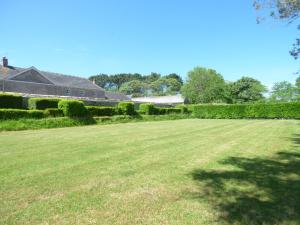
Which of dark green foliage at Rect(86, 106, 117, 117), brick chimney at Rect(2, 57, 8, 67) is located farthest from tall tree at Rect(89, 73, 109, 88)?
dark green foliage at Rect(86, 106, 117, 117)

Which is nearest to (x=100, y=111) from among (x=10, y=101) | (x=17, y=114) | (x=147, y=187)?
(x=10, y=101)

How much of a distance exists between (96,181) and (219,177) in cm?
241

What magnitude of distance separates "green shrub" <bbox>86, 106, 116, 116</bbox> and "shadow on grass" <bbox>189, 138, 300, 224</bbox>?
56.2 feet

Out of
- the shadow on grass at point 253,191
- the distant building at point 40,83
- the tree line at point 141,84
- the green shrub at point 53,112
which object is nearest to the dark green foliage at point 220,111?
the distant building at point 40,83

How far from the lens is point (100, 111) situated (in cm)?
2258

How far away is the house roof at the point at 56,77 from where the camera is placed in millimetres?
31741

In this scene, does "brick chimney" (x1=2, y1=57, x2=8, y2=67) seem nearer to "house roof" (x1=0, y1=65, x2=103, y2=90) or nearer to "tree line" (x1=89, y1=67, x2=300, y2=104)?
"house roof" (x1=0, y1=65, x2=103, y2=90)

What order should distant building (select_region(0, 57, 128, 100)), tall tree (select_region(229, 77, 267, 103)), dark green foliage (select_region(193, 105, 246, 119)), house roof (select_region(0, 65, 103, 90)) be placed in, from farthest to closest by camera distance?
tall tree (select_region(229, 77, 267, 103)) < dark green foliage (select_region(193, 105, 246, 119)) < house roof (select_region(0, 65, 103, 90)) < distant building (select_region(0, 57, 128, 100))

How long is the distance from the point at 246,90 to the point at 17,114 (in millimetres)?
52885

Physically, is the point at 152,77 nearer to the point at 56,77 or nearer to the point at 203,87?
the point at 203,87

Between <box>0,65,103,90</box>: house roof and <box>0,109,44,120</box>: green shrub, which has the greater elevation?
<box>0,65,103,90</box>: house roof

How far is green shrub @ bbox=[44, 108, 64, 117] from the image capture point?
57.2 ft

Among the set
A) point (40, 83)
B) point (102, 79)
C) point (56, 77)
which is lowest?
point (40, 83)

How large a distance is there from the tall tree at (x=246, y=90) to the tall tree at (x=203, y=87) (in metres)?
3.43
